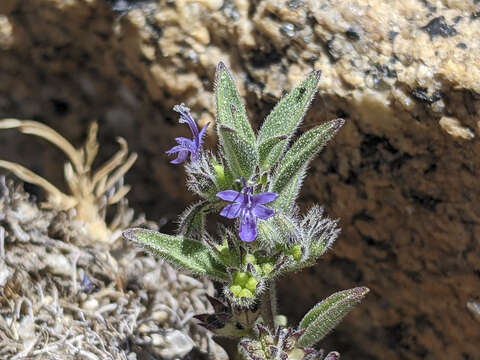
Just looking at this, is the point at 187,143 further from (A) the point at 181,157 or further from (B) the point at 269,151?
(B) the point at 269,151

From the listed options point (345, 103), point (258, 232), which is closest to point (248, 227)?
point (258, 232)

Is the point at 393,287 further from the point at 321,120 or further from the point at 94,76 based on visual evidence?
the point at 94,76

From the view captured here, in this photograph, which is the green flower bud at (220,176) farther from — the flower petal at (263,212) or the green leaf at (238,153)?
the flower petal at (263,212)

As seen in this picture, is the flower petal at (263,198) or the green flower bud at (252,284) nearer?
the flower petal at (263,198)

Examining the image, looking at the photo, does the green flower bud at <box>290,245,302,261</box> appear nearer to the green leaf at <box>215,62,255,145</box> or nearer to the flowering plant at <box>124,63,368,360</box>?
the flowering plant at <box>124,63,368,360</box>

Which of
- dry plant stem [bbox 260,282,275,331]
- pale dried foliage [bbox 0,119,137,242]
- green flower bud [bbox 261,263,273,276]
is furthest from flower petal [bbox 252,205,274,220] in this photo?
pale dried foliage [bbox 0,119,137,242]

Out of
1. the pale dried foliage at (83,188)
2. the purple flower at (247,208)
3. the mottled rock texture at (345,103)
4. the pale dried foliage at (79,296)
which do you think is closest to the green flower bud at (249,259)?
the purple flower at (247,208)

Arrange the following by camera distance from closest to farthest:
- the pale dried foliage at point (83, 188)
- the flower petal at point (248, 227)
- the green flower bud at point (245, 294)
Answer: the flower petal at point (248, 227) < the green flower bud at point (245, 294) < the pale dried foliage at point (83, 188)
